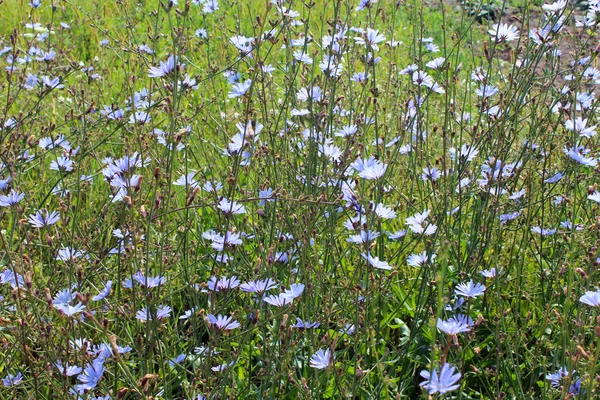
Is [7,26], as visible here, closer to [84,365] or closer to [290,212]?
[290,212]

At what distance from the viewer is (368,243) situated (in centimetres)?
175

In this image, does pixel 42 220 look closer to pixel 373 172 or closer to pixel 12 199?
pixel 12 199

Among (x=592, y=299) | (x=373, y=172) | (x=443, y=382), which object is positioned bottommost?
(x=443, y=382)

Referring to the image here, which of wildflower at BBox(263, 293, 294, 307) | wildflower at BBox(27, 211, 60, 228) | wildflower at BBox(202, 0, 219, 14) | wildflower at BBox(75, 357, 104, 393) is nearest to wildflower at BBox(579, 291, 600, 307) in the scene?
wildflower at BBox(263, 293, 294, 307)

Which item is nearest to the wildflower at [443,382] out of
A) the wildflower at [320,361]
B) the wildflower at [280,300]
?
the wildflower at [320,361]

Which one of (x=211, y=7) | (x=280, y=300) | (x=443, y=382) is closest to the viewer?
(x=443, y=382)

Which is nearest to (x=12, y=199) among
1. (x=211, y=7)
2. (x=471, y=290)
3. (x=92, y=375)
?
(x=92, y=375)

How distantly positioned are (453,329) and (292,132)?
1.41m

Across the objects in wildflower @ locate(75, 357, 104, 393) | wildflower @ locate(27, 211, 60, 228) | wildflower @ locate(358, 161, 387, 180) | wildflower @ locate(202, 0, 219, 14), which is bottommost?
wildflower @ locate(75, 357, 104, 393)

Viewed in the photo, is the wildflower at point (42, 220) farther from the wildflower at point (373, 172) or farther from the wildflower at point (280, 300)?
the wildflower at point (373, 172)

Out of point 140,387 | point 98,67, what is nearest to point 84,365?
point 140,387

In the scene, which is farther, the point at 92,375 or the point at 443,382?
the point at 92,375

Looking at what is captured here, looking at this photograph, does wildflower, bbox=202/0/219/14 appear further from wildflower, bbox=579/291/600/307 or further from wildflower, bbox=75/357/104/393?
wildflower, bbox=579/291/600/307

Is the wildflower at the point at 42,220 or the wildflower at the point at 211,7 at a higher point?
the wildflower at the point at 211,7
